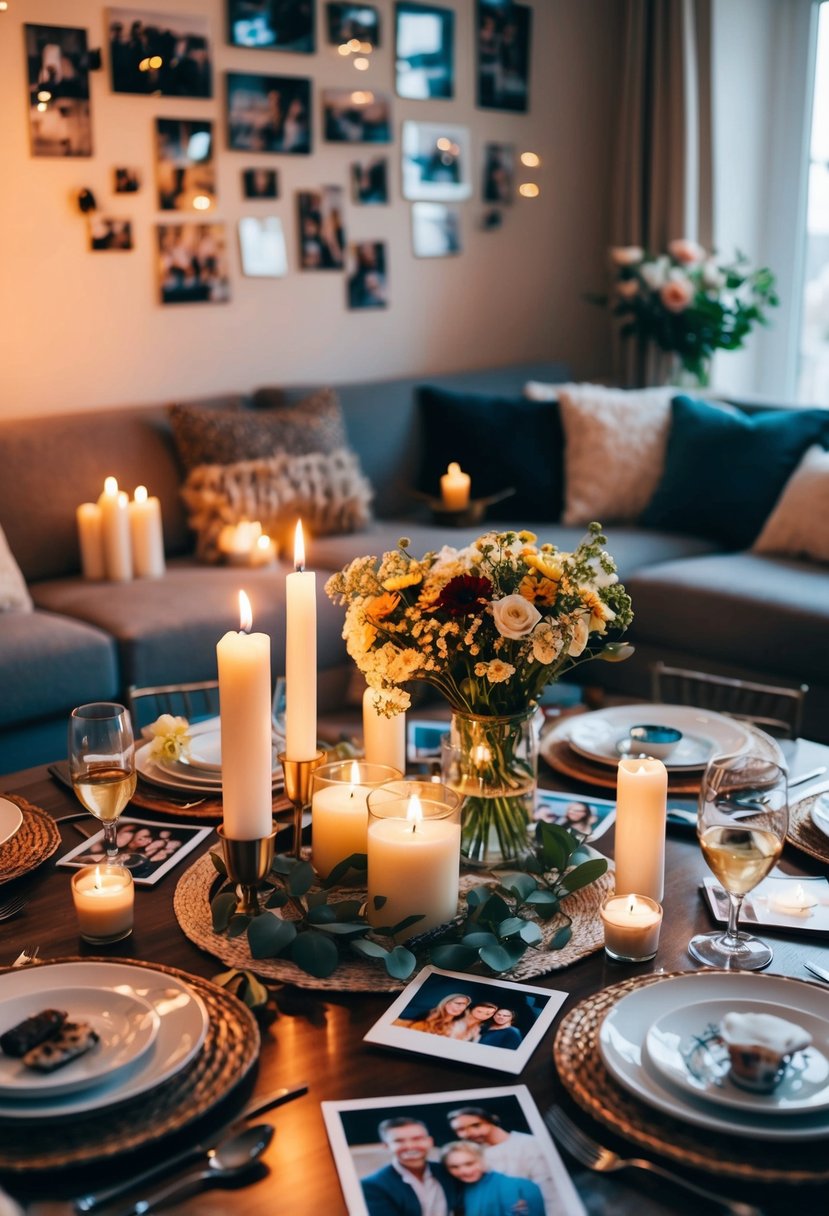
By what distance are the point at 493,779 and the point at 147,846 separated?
0.44m

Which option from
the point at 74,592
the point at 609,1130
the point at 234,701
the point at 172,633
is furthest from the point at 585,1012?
the point at 74,592

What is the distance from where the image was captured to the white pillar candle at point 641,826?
51.9 inches

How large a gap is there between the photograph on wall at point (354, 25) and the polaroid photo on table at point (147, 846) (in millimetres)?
3226

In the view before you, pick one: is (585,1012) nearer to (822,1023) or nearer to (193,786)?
(822,1023)

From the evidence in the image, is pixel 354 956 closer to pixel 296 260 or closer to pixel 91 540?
pixel 91 540

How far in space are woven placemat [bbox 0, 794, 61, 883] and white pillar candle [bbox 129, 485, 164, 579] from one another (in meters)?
1.82

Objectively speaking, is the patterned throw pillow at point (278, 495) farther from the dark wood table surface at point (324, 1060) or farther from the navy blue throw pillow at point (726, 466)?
the dark wood table surface at point (324, 1060)

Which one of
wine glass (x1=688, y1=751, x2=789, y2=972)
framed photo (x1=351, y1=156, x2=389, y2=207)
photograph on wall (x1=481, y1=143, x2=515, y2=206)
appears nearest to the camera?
wine glass (x1=688, y1=751, x2=789, y2=972)

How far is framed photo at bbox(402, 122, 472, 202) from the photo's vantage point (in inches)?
170

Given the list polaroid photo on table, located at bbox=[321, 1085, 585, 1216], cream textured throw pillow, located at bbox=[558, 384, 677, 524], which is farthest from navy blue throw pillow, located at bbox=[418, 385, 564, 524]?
polaroid photo on table, located at bbox=[321, 1085, 585, 1216]

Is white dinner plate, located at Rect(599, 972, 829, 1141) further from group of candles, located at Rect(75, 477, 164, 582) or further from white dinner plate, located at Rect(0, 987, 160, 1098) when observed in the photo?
group of candles, located at Rect(75, 477, 164, 582)

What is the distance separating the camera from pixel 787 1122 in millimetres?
952

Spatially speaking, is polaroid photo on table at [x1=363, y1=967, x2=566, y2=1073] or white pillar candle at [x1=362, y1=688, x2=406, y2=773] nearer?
polaroid photo on table at [x1=363, y1=967, x2=566, y2=1073]

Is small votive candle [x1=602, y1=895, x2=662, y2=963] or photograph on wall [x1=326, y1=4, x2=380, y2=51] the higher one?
photograph on wall [x1=326, y1=4, x2=380, y2=51]
